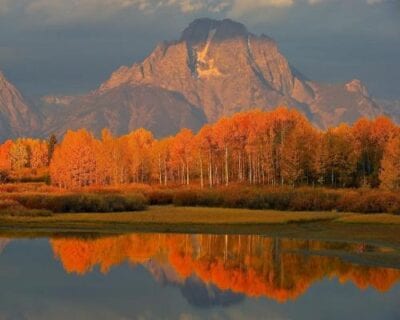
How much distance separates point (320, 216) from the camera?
62.4 m

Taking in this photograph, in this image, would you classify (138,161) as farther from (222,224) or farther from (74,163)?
(222,224)

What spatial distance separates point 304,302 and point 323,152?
77.4m

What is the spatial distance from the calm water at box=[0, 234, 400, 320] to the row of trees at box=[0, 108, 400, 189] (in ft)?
175

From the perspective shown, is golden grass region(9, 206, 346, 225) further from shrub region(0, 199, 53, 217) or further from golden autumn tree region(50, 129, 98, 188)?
golden autumn tree region(50, 129, 98, 188)

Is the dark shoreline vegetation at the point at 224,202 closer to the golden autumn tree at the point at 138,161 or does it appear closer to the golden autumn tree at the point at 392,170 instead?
the golden autumn tree at the point at 392,170

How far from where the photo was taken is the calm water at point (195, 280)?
29.8 m

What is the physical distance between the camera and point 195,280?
36438mm

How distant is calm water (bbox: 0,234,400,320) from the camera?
1173 inches

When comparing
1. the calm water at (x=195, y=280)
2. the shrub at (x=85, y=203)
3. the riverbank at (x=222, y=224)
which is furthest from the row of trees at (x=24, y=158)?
the calm water at (x=195, y=280)

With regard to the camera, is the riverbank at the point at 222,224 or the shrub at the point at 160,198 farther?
the shrub at the point at 160,198

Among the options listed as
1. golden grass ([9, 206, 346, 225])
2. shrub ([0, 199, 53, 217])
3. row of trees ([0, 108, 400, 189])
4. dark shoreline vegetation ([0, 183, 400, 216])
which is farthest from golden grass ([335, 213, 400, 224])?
row of trees ([0, 108, 400, 189])

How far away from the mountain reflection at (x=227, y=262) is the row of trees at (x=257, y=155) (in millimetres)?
49745

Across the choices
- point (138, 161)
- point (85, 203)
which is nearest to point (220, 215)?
point (85, 203)

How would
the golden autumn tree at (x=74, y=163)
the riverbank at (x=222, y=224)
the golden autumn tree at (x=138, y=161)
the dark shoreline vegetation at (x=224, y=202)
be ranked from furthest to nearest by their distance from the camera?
the golden autumn tree at (x=138, y=161) < the golden autumn tree at (x=74, y=163) < the dark shoreline vegetation at (x=224, y=202) < the riverbank at (x=222, y=224)
